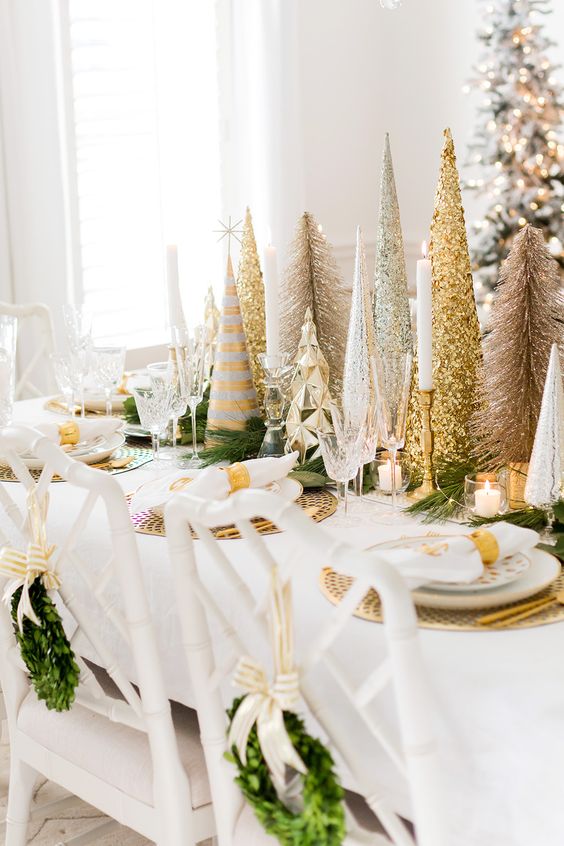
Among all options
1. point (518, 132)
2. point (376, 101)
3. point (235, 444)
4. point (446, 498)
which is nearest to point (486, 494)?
point (446, 498)

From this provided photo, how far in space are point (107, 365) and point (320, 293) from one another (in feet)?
1.52

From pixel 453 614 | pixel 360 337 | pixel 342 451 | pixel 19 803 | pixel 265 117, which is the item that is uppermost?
pixel 265 117

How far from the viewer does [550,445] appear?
141 cm

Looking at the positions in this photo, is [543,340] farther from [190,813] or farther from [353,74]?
[353,74]

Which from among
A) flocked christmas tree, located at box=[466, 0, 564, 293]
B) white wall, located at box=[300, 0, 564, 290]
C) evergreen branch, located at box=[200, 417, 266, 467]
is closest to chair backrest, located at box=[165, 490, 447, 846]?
evergreen branch, located at box=[200, 417, 266, 467]

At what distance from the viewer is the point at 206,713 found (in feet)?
3.92

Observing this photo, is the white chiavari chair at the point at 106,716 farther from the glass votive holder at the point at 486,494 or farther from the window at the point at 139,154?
the window at the point at 139,154

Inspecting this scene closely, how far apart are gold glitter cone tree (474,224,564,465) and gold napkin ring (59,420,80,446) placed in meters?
0.77

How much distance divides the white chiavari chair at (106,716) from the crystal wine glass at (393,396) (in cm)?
45

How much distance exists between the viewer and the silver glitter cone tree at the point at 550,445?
1.41 m

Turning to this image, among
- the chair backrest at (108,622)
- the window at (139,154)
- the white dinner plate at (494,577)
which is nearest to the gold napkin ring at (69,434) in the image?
the chair backrest at (108,622)

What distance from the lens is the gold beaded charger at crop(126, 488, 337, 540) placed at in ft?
5.09

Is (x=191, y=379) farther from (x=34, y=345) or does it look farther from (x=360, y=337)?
(x=34, y=345)

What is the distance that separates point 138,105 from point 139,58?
17cm
